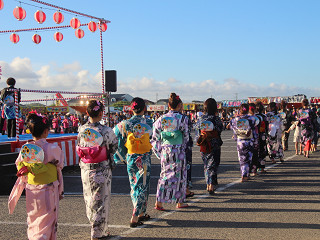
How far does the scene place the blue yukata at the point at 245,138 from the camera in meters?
7.98

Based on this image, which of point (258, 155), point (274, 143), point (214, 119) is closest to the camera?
point (214, 119)

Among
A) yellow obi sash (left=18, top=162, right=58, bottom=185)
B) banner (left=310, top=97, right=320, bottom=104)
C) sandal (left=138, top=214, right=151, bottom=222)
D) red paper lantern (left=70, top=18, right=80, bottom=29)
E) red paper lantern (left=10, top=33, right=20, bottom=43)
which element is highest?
red paper lantern (left=70, top=18, right=80, bottom=29)

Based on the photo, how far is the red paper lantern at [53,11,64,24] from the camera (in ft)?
39.7

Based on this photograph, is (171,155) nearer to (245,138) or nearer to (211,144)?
(211,144)

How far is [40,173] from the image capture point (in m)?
3.87

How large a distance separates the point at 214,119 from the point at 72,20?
299 inches

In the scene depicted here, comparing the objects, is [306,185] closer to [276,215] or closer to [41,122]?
[276,215]

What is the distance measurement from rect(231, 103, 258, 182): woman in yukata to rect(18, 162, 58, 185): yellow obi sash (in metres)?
5.05

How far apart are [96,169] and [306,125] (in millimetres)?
9090

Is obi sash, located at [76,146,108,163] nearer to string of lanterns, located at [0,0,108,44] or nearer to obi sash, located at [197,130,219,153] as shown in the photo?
obi sash, located at [197,130,219,153]

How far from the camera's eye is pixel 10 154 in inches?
313

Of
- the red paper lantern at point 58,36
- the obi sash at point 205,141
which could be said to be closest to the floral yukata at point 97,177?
the obi sash at point 205,141

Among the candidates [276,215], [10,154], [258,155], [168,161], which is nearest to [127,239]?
[168,161]

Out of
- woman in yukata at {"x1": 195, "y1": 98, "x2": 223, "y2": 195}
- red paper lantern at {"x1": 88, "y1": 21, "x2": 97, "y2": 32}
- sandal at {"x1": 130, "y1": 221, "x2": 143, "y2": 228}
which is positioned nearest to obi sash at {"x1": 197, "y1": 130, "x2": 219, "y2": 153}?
woman in yukata at {"x1": 195, "y1": 98, "x2": 223, "y2": 195}
